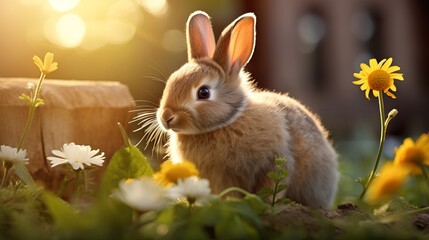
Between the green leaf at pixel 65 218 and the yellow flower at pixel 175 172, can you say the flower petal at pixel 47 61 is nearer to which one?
the yellow flower at pixel 175 172

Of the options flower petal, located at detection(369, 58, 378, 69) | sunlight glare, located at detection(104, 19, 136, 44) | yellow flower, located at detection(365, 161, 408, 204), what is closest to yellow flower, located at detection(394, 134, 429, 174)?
yellow flower, located at detection(365, 161, 408, 204)

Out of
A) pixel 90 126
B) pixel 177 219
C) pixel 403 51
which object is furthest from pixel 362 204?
pixel 403 51

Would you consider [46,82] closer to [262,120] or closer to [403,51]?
[262,120]

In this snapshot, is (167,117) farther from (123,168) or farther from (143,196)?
(143,196)

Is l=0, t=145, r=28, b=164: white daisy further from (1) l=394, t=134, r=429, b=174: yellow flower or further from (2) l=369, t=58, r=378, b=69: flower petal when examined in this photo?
(2) l=369, t=58, r=378, b=69: flower petal

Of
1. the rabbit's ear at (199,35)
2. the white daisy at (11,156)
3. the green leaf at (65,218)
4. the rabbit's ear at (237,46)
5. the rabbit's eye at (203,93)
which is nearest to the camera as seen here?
the green leaf at (65,218)

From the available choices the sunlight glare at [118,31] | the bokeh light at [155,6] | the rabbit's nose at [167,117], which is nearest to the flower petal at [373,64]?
the rabbit's nose at [167,117]

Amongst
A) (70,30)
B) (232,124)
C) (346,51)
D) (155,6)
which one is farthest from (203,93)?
(346,51)
